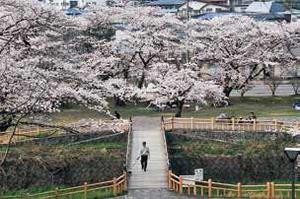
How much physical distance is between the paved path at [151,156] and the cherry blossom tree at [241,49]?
9.30 metres

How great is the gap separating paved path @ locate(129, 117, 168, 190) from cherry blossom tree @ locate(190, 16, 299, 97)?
930 cm

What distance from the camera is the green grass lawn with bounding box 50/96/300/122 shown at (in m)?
38.2

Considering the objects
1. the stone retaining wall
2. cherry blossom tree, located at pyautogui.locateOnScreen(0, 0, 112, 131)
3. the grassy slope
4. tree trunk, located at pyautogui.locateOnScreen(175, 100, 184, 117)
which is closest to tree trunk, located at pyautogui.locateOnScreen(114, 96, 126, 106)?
cherry blossom tree, located at pyautogui.locateOnScreen(0, 0, 112, 131)

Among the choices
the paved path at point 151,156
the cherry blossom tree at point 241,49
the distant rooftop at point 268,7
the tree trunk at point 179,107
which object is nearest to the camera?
the paved path at point 151,156

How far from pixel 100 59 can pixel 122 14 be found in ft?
18.6

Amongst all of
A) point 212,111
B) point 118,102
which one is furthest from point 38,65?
point 212,111

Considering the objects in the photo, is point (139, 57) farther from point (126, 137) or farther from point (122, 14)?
point (126, 137)

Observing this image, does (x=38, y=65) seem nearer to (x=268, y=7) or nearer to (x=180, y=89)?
(x=180, y=89)

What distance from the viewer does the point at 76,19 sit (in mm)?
44125

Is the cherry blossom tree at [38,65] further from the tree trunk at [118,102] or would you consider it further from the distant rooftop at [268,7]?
the distant rooftop at [268,7]

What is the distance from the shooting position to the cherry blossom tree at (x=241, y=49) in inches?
1713

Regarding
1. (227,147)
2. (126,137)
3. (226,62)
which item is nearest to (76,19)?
(226,62)

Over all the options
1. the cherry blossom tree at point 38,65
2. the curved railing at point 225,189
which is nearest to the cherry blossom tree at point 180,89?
the cherry blossom tree at point 38,65

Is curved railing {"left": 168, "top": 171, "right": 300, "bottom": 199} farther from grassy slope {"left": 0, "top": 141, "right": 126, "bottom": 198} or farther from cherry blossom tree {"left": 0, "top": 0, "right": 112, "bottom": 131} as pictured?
grassy slope {"left": 0, "top": 141, "right": 126, "bottom": 198}
